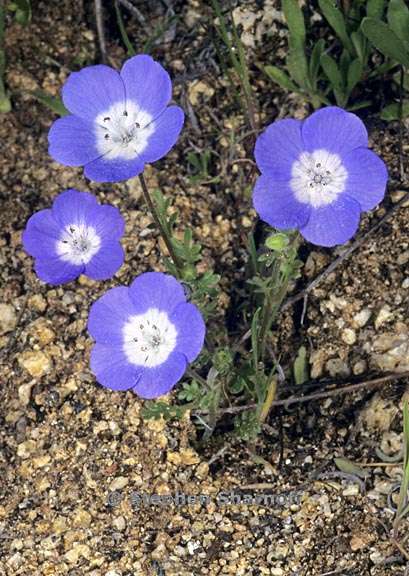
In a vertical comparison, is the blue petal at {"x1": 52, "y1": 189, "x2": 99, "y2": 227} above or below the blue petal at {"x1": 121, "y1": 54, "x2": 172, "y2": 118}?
below

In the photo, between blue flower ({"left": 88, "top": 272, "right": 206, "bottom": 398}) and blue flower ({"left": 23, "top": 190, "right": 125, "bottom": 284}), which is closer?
blue flower ({"left": 88, "top": 272, "right": 206, "bottom": 398})

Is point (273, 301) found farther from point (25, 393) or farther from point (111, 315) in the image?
point (25, 393)

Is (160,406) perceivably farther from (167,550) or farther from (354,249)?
(354,249)

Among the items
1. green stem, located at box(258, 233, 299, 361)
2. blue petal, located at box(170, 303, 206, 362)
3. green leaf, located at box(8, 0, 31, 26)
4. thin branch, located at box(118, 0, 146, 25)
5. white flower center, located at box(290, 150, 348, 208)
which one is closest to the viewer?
blue petal, located at box(170, 303, 206, 362)

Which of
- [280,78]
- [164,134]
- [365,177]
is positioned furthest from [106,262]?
[280,78]

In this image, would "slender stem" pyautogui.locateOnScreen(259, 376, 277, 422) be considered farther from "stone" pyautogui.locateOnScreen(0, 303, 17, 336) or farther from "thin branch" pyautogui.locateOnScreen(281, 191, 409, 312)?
"stone" pyautogui.locateOnScreen(0, 303, 17, 336)

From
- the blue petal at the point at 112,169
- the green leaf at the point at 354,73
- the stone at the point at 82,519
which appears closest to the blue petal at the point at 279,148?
the blue petal at the point at 112,169

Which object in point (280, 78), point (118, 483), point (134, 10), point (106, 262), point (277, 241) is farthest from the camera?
point (134, 10)

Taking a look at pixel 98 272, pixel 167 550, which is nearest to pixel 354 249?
pixel 98 272

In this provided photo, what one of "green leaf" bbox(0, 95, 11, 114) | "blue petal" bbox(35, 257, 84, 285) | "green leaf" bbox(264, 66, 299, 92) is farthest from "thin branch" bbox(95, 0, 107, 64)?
"blue petal" bbox(35, 257, 84, 285)
